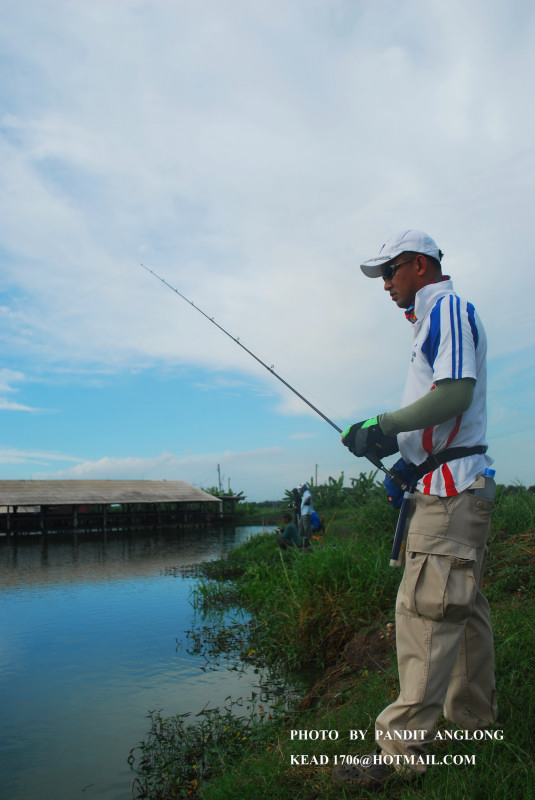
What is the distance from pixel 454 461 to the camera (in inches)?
91.4

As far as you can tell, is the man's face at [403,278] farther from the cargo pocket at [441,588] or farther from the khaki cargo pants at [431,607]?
the cargo pocket at [441,588]

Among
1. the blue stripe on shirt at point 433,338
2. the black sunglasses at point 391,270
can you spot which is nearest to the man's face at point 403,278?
the black sunglasses at point 391,270

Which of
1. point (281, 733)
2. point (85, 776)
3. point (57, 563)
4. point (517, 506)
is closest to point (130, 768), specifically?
point (85, 776)

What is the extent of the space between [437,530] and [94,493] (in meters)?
33.0

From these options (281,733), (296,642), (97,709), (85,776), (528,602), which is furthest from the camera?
(296,642)

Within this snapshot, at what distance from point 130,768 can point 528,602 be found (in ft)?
10.6

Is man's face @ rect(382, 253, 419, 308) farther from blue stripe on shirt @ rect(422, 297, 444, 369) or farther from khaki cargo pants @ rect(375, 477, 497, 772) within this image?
khaki cargo pants @ rect(375, 477, 497, 772)

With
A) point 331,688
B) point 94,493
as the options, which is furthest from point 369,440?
point 94,493

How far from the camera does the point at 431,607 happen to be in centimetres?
219

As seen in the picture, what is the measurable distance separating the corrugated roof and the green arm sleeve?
96.2 ft

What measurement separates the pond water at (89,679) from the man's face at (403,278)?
3.36 meters

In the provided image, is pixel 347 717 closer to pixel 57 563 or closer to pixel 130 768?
pixel 130 768

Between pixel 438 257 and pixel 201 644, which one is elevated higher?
pixel 438 257

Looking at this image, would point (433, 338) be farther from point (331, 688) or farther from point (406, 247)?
point (331, 688)
